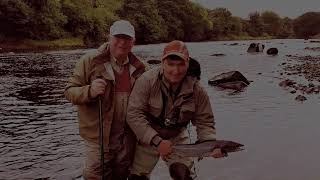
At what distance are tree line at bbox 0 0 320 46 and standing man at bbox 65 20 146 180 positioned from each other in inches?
2835

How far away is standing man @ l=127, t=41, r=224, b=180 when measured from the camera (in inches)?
253

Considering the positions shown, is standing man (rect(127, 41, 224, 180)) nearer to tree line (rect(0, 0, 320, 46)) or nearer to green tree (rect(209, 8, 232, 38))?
tree line (rect(0, 0, 320, 46))

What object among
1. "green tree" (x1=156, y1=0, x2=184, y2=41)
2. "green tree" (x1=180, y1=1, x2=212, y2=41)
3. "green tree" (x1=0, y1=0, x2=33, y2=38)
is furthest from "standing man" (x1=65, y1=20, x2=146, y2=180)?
"green tree" (x1=180, y1=1, x2=212, y2=41)

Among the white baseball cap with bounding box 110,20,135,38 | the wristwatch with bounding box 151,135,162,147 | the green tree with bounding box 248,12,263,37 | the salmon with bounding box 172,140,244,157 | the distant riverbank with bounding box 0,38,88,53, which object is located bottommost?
the green tree with bounding box 248,12,263,37

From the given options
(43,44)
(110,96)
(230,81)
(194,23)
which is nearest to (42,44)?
(43,44)

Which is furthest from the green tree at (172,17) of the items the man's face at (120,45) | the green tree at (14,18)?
the man's face at (120,45)

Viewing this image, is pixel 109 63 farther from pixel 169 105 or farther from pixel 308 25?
pixel 308 25

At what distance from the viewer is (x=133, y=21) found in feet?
389

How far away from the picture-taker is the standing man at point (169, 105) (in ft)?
21.1

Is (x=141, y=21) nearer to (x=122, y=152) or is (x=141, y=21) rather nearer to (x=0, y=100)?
(x=0, y=100)

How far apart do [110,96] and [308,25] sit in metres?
174

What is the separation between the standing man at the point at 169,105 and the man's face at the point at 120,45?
0.48 meters

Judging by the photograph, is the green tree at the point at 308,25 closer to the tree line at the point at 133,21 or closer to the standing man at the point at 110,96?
the tree line at the point at 133,21

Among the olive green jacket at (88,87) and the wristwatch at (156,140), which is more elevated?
the olive green jacket at (88,87)
